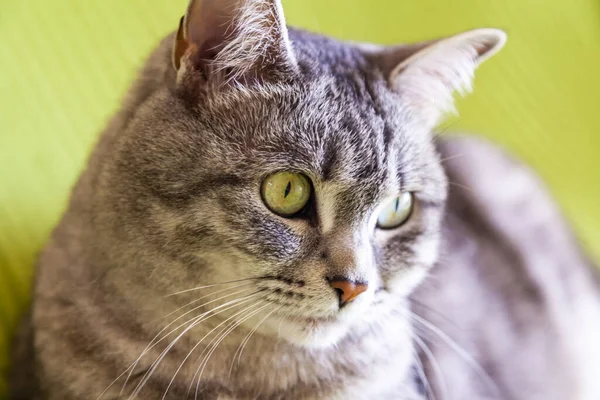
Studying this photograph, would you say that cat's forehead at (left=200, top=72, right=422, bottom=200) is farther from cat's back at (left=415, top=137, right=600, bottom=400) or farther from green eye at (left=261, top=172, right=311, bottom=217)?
cat's back at (left=415, top=137, right=600, bottom=400)

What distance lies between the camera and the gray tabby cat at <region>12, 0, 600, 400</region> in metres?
0.74

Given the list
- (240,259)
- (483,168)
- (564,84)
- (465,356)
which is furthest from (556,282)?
(240,259)

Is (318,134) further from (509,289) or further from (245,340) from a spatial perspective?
(509,289)

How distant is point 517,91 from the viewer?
1.61 metres

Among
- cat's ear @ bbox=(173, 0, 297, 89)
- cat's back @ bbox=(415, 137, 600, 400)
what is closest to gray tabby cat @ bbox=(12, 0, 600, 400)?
cat's ear @ bbox=(173, 0, 297, 89)

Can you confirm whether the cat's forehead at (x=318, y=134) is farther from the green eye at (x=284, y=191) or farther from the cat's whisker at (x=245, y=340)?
the cat's whisker at (x=245, y=340)

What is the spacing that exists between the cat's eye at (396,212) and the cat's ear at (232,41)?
0.23 m

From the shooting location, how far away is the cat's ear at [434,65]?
2.81 feet

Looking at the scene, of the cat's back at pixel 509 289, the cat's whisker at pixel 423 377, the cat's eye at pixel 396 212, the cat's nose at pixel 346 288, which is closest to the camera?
the cat's nose at pixel 346 288

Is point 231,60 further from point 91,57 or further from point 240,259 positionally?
point 91,57

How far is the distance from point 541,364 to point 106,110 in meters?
1.04

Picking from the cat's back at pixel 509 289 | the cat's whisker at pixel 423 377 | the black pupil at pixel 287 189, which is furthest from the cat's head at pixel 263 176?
the cat's back at pixel 509 289

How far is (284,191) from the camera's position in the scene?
748 millimetres

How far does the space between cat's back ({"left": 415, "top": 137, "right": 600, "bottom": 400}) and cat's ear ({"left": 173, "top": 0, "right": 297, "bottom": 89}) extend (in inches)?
19.1
